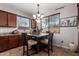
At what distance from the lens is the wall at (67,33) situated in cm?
137

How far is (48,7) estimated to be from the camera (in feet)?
4.64

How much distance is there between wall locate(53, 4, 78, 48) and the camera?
4.49ft

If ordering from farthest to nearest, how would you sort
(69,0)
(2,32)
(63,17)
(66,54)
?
(2,32)
(63,17)
(66,54)
(69,0)

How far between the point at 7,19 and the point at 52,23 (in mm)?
1055

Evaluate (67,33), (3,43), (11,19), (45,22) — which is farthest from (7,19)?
(67,33)

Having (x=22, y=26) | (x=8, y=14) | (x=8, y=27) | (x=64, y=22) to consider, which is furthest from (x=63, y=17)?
(x=8, y=27)

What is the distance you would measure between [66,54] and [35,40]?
2.76 ft

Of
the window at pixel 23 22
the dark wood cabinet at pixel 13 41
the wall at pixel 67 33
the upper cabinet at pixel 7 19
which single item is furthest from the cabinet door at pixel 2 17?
the wall at pixel 67 33

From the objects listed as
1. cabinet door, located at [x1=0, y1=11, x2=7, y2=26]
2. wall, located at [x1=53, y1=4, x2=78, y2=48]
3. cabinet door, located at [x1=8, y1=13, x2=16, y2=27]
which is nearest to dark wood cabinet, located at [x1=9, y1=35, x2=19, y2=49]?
cabinet door, located at [x1=8, y1=13, x2=16, y2=27]

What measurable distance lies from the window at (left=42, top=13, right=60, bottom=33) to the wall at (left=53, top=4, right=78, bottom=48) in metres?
0.08

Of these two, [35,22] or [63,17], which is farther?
[35,22]

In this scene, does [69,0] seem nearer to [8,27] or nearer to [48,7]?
[48,7]

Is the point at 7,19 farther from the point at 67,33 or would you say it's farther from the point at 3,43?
the point at 67,33

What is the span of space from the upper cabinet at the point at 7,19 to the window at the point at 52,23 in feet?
2.23
